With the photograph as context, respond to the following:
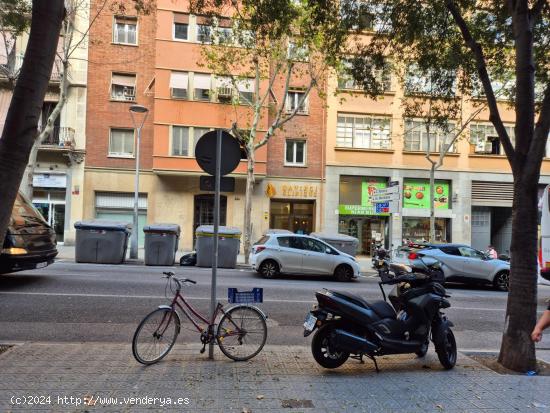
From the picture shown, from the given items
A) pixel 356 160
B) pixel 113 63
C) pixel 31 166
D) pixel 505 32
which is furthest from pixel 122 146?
pixel 505 32

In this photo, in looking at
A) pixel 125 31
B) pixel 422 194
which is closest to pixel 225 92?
pixel 125 31

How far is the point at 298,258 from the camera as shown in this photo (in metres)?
14.2

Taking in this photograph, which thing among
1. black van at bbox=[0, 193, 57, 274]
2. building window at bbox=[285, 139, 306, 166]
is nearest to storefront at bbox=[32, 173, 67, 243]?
building window at bbox=[285, 139, 306, 166]

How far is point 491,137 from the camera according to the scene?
25.8 metres

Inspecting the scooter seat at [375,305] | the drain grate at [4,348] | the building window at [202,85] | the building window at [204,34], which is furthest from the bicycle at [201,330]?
the building window at [202,85]

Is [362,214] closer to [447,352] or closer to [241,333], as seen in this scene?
[447,352]

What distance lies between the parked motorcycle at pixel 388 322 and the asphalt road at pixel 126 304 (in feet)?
5.44

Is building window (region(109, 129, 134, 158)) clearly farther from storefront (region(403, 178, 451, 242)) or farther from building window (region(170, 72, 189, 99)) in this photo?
storefront (region(403, 178, 451, 242))

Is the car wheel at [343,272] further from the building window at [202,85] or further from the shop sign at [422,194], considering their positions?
the building window at [202,85]

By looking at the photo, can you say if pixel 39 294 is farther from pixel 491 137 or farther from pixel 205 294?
pixel 491 137

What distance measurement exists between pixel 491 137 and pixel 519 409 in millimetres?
24582

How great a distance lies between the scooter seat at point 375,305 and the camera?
5273mm

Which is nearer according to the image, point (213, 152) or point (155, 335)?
point (155, 335)

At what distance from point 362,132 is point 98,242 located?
15.6 meters
